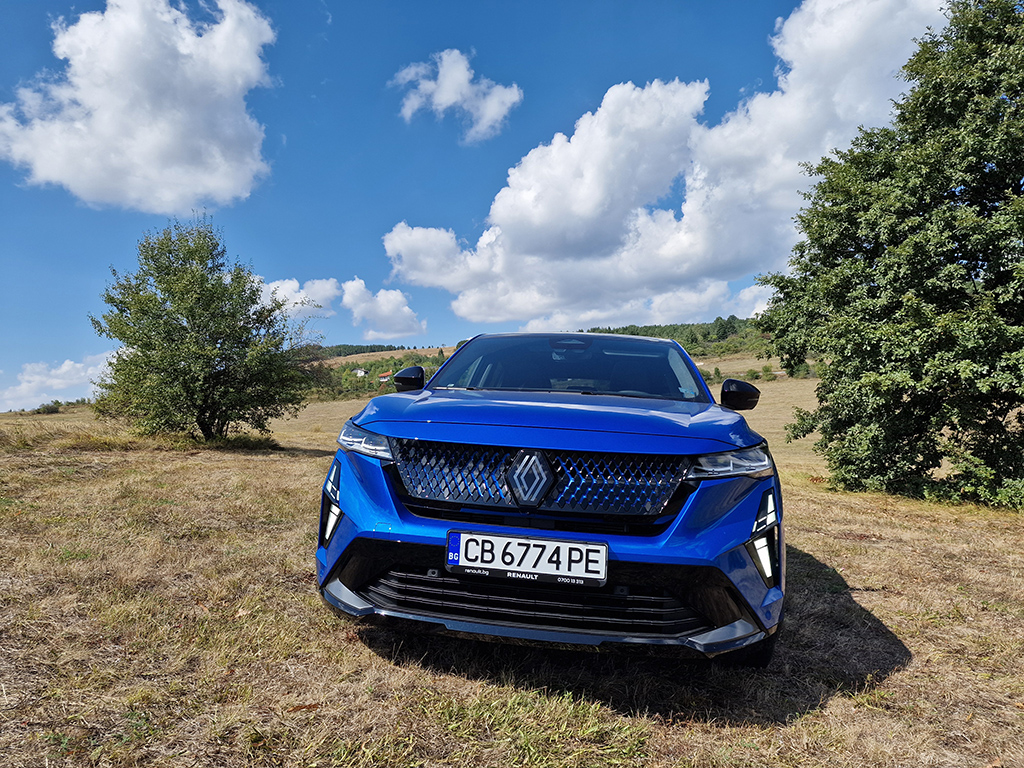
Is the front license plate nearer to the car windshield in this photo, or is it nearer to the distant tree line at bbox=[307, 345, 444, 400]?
the car windshield

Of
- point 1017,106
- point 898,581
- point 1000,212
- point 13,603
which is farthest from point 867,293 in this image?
point 13,603

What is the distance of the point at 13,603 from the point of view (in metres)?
2.77

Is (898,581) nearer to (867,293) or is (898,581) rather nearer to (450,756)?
(450,756)

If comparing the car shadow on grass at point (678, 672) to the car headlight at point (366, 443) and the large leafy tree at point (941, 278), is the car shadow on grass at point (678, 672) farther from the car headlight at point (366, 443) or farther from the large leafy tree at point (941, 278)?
the large leafy tree at point (941, 278)

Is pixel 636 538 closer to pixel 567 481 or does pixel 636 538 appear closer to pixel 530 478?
pixel 567 481

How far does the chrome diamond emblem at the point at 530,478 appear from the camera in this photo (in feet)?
6.84

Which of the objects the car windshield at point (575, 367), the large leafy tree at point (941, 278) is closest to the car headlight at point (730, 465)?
the car windshield at point (575, 367)

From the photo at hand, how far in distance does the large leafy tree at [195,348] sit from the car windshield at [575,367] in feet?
42.3

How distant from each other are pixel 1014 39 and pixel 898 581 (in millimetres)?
10679

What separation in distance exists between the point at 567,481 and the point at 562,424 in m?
0.22

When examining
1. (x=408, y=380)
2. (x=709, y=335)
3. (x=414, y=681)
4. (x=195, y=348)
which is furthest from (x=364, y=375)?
(x=414, y=681)

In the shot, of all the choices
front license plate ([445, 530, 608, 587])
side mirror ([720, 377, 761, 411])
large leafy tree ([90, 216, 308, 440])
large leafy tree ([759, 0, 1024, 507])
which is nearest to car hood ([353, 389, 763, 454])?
front license plate ([445, 530, 608, 587])

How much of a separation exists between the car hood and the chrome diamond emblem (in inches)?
2.2

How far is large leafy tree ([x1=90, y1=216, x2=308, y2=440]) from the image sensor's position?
564 inches
